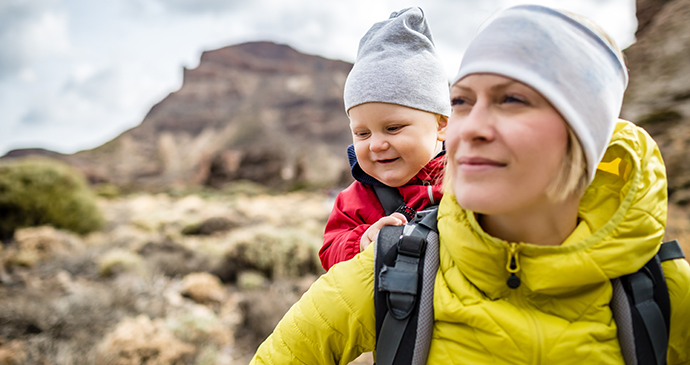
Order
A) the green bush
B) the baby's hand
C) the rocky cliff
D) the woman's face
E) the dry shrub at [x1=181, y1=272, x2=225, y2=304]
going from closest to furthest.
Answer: the woman's face → the baby's hand → the dry shrub at [x1=181, y1=272, x2=225, y2=304] → the green bush → the rocky cliff

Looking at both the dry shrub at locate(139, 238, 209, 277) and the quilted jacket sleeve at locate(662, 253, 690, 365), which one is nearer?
the quilted jacket sleeve at locate(662, 253, 690, 365)

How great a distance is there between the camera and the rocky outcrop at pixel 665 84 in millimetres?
6316

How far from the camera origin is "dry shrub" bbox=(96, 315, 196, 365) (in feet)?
11.9

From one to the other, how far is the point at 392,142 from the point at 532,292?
794 millimetres

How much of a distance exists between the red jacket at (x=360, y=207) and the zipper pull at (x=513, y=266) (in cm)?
55

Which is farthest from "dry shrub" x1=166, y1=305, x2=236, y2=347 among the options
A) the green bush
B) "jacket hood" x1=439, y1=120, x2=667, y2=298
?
the green bush

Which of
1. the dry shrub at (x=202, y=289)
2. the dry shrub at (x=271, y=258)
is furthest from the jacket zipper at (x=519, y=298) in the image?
the dry shrub at (x=271, y=258)

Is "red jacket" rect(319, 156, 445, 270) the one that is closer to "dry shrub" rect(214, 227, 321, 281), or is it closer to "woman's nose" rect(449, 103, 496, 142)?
"woman's nose" rect(449, 103, 496, 142)

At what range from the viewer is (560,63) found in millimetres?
948

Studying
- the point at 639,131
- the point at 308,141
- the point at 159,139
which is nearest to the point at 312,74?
the point at 308,141

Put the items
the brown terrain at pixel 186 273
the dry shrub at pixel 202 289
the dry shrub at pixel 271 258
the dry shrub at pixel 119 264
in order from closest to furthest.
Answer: the brown terrain at pixel 186 273, the dry shrub at pixel 202 289, the dry shrub at pixel 119 264, the dry shrub at pixel 271 258

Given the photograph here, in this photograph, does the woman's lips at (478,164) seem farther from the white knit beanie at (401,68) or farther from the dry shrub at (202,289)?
the dry shrub at (202,289)

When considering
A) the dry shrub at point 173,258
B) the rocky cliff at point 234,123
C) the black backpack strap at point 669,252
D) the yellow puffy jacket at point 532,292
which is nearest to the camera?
the yellow puffy jacket at point 532,292

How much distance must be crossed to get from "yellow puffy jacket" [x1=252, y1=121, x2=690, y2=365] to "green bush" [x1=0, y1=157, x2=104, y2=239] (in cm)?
989
